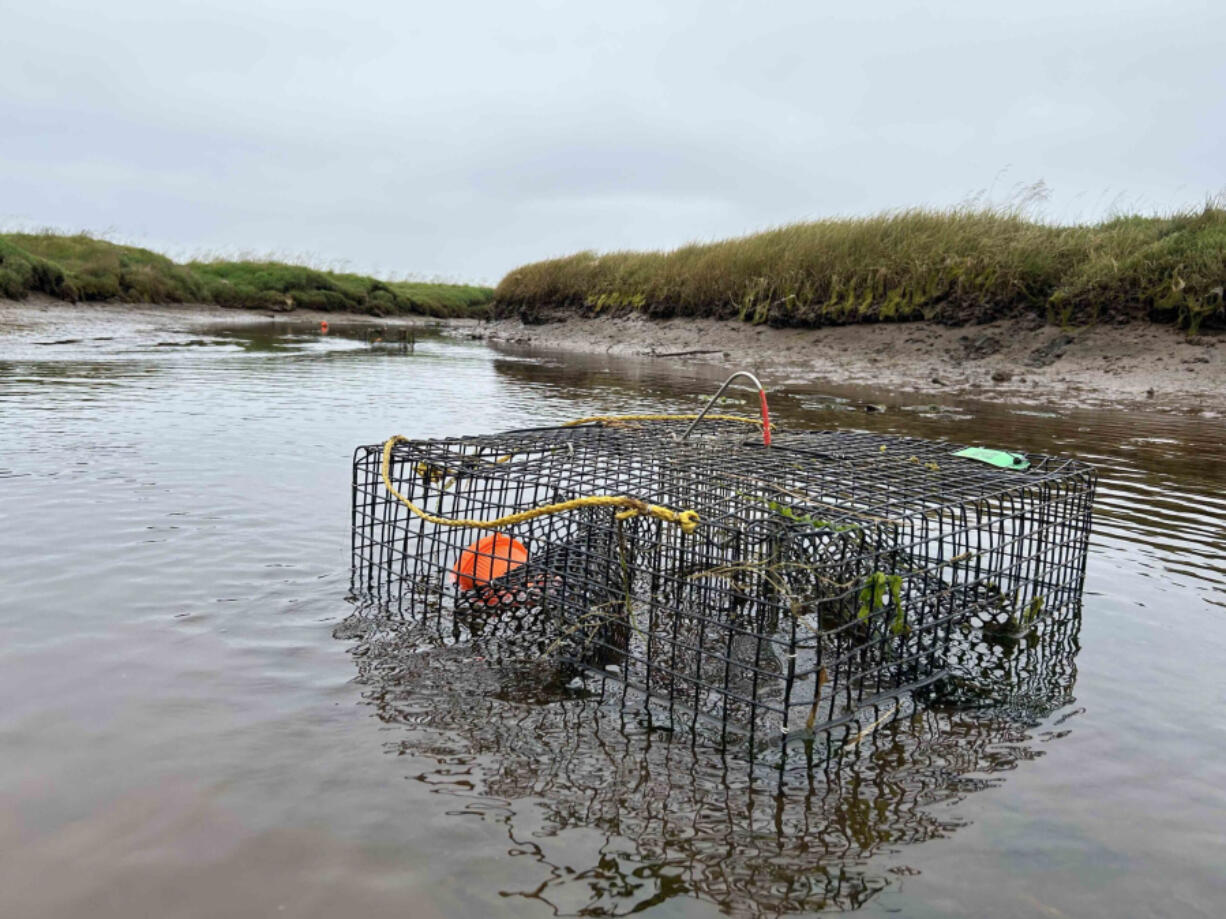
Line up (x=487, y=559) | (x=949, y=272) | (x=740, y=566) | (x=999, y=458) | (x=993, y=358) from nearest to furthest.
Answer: (x=740, y=566) → (x=999, y=458) → (x=487, y=559) → (x=993, y=358) → (x=949, y=272)

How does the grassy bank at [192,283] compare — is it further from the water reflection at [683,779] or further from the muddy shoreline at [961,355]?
the water reflection at [683,779]

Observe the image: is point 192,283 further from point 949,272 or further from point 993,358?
point 993,358

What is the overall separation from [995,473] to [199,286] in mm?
37410

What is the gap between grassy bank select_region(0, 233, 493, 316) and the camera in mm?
26812

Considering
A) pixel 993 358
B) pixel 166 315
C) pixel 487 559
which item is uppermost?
pixel 166 315

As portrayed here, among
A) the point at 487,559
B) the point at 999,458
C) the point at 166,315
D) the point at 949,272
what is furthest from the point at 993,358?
the point at 166,315

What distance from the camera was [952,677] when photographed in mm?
4051

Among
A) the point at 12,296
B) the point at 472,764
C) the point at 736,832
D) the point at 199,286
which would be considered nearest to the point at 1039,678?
the point at 736,832

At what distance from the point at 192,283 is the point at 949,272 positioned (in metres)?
29.7

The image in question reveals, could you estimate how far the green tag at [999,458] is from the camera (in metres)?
4.66

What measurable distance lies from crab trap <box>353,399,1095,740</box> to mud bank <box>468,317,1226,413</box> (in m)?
10.6

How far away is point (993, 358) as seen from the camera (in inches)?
668

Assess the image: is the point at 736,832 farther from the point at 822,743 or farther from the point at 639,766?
the point at 822,743

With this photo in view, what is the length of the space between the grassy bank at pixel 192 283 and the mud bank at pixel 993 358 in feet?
60.9
